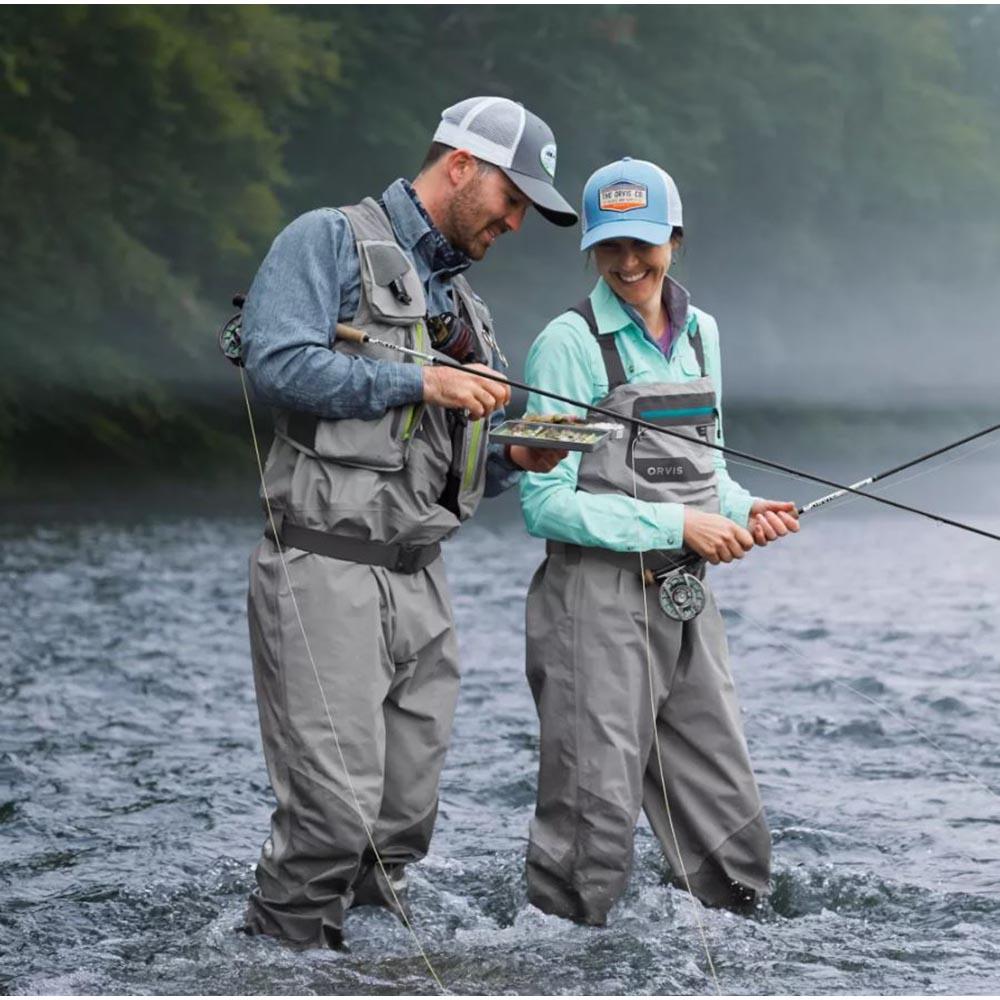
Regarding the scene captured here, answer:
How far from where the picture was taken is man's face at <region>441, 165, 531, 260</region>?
371 centimetres

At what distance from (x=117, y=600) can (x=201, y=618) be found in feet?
2.00

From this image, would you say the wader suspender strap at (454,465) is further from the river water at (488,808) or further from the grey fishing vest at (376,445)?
the river water at (488,808)

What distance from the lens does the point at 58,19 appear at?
64.2ft

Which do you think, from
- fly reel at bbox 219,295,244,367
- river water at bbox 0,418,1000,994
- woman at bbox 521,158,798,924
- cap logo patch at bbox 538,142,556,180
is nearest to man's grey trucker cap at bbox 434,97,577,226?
cap logo patch at bbox 538,142,556,180

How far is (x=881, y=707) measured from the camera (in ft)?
22.4

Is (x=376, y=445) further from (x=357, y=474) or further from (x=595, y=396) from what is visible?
(x=595, y=396)

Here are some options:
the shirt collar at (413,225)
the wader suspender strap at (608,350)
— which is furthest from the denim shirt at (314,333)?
the wader suspender strap at (608,350)

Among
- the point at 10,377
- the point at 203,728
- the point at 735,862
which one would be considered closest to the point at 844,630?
the point at 203,728

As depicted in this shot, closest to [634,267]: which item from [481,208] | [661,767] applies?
[481,208]

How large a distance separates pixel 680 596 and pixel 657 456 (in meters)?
0.28

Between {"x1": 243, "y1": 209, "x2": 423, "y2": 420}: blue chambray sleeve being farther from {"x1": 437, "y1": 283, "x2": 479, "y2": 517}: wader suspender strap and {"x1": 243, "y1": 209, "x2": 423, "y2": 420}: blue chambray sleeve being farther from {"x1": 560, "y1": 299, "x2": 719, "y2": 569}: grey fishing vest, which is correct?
{"x1": 560, "y1": 299, "x2": 719, "y2": 569}: grey fishing vest

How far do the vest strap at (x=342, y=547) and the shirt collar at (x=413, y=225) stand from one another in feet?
1.79

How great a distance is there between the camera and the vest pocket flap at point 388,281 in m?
3.57

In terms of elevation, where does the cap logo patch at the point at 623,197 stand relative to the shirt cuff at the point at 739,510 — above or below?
above
